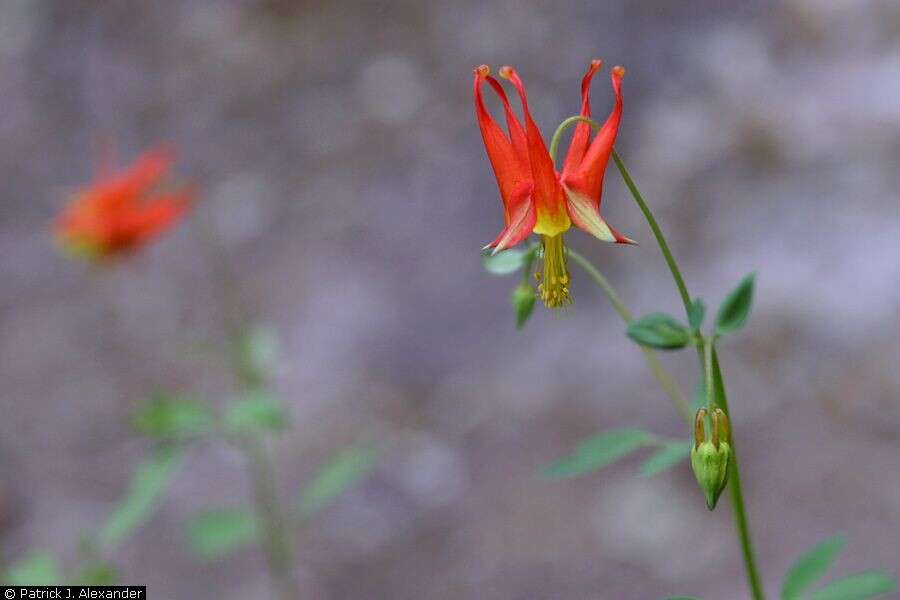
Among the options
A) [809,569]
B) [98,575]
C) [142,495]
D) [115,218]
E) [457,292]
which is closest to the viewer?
[809,569]

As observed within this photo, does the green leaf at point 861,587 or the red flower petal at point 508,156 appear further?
the green leaf at point 861,587

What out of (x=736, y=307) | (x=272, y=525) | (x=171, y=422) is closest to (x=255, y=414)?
(x=171, y=422)

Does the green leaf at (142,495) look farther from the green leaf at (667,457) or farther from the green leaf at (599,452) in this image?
the green leaf at (667,457)

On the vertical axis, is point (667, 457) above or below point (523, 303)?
below

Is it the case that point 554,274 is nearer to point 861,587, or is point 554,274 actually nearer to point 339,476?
point 861,587

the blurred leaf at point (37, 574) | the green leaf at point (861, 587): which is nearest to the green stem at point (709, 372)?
the green leaf at point (861, 587)

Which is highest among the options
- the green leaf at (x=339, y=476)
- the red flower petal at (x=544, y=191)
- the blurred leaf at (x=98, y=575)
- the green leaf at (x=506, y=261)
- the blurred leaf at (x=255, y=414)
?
the blurred leaf at (x=255, y=414)
